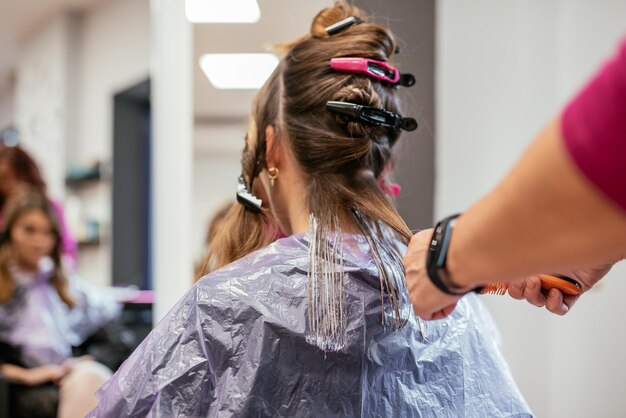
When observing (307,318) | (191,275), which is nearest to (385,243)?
(307,318)

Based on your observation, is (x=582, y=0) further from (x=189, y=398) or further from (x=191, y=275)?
(x=189, y=398)

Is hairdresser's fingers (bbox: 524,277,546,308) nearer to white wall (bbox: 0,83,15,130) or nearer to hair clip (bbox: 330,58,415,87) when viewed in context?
hair clip (bbox: 330,58,415,87)

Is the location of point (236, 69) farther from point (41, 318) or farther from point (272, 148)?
point (41, 318)

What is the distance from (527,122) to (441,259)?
1.17 metres

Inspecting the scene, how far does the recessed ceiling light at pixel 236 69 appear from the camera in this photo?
1881mm

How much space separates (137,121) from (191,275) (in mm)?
2385

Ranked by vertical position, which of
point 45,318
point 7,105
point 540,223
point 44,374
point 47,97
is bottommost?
point 44,374

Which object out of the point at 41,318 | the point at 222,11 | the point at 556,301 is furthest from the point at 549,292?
the point at 41,318

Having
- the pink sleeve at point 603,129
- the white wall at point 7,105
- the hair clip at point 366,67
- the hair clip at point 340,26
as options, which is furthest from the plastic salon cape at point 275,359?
the white wall at point 7,105

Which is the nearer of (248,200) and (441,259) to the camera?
(441,259)

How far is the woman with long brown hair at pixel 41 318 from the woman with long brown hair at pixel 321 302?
1510 mm

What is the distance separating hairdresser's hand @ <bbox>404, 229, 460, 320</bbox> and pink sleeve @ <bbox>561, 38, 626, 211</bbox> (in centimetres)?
26

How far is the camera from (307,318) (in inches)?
42.9

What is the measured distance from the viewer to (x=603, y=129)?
1.77 feet
